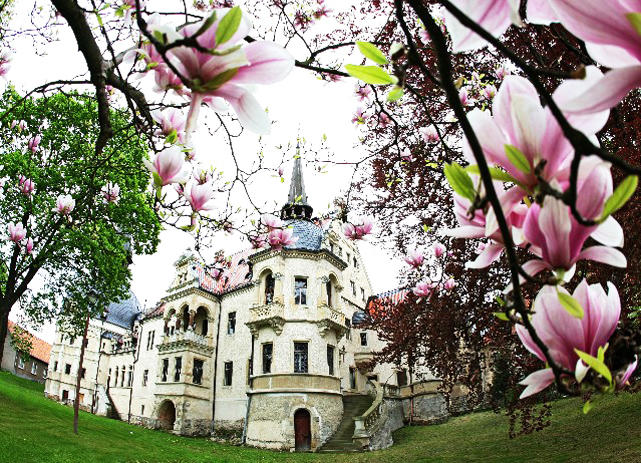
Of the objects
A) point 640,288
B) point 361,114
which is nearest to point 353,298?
point 640,288

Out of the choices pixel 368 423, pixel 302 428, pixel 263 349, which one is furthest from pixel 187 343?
pixel 368 423

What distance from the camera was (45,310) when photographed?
15.4 metres

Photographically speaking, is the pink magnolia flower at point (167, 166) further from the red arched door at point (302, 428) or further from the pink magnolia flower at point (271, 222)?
the red arched door at point (302, 428)

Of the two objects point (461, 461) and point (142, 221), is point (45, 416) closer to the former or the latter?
point (142, 221)

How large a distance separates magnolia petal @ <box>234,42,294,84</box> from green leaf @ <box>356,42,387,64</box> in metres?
0.16

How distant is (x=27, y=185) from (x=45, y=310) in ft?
40.7

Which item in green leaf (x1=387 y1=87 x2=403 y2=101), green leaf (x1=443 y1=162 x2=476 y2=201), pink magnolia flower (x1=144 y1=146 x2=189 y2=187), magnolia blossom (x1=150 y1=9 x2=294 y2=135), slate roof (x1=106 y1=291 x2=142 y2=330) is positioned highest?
slate roof (x1=106 y1=291 x2=142 y2=330)

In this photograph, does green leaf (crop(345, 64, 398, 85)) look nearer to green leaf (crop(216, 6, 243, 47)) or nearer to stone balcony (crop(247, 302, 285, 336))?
green leaf (crop(216, 6, 243, 47))

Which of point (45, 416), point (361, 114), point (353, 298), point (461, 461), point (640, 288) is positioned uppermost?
point (353, 298)

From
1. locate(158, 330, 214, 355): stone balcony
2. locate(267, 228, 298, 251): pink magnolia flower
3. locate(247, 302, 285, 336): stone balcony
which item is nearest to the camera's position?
locate(267, 228, 298, 251): pink magnolia flower

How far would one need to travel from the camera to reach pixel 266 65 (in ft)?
2.63

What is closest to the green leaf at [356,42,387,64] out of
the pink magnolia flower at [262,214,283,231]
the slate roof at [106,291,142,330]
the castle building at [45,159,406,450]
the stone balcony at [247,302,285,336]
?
the pink magnolia flower at [262,214,283,231]

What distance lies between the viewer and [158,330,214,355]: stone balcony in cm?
2523

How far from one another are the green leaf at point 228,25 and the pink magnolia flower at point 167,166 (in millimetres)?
838
